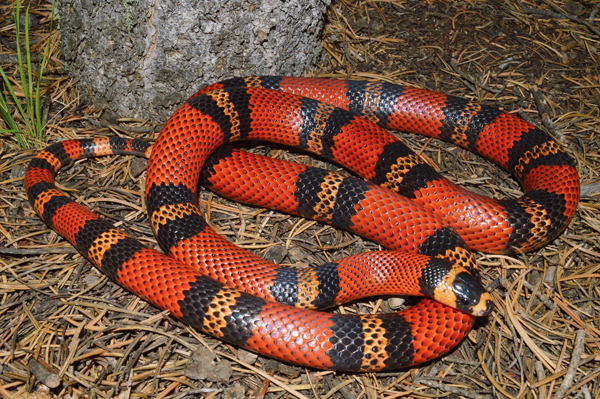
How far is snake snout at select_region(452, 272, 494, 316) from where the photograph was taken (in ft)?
11.3

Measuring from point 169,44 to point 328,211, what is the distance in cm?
232

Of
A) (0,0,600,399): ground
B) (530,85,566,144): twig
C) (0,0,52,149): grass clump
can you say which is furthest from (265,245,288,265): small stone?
(530,85,566,144): twig

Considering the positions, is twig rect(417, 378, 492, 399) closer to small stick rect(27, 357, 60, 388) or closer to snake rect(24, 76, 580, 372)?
snake rect(24, 76, 580, 372)

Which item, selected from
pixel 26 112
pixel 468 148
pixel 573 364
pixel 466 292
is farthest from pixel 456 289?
pixel 26 112

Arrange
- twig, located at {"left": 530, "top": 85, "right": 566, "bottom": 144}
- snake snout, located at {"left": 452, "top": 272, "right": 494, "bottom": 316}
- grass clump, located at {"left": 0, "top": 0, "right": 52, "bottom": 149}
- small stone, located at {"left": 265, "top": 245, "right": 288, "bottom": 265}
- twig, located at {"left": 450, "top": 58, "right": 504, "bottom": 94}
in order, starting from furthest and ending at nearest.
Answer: twig, located at {"left": 450, "top": 58, "right": 504, "bottom": 94}, twig, located at {"left": 530, "top": 85, "right": 566, "bottom": 144}, grass clump, located at {"left": 0, "top": 0, "right": 52, "bottom": 149}, small stone, located at {"left": 265, "top": 245, "right": 288, "bottom": 265}, snake snout, located at {"left": 452, "top": 272, "right": 494, "bottom": 316}

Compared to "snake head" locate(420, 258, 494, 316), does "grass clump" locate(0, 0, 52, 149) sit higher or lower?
lower

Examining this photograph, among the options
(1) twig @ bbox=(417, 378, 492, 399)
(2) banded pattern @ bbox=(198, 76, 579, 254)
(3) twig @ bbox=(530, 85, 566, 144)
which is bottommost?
(1) twig @ bbox=(417, 378, 492, 399)

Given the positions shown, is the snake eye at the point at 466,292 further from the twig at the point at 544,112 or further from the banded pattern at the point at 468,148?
the twig at the point at 544,112

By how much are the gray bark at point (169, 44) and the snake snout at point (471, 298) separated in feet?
10.4

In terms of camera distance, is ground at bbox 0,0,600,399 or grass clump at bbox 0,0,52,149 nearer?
ground at bbox 0,0,600,399

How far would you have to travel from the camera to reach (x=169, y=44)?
4586mm

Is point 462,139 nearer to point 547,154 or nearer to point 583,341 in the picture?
point 547,154

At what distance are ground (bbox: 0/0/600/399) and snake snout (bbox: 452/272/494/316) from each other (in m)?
0.41

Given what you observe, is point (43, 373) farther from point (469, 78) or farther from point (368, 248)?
point (469, 78)
